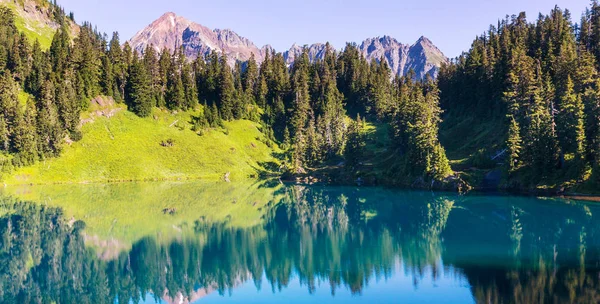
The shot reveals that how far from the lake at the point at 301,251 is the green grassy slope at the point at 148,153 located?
32136 mm

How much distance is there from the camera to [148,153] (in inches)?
4491

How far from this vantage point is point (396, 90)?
159 m

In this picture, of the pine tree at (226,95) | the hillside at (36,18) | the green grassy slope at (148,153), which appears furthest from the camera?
the hillside at (36,18)

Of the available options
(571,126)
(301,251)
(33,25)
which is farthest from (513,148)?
(33,25)

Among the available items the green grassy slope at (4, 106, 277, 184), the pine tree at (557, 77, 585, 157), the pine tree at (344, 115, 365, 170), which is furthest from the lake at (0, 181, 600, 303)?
the pine tree at (344, 115, 365, 170)

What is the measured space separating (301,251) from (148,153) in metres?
83.8

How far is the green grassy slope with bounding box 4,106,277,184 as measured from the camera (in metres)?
102

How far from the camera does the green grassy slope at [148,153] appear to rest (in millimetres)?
102125

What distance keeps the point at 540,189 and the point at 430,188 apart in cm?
1852

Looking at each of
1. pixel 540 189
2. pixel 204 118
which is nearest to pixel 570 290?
pixel 540 189

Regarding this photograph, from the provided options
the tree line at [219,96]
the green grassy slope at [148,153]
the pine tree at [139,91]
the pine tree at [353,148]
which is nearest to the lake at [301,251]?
the tree line at [219,96]

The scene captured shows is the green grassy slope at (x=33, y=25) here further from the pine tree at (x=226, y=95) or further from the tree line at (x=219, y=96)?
the pine tree at (x=226, y=95)

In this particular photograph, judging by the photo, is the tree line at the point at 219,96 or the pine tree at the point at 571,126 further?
the tree line at the point at 219,96

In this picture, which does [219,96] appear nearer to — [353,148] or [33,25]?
[353,148]
